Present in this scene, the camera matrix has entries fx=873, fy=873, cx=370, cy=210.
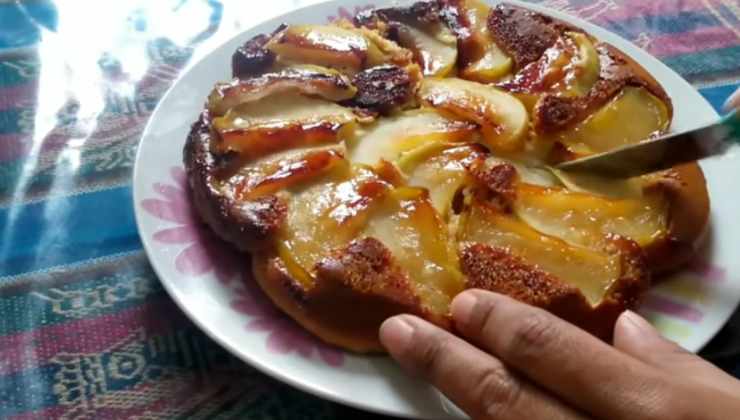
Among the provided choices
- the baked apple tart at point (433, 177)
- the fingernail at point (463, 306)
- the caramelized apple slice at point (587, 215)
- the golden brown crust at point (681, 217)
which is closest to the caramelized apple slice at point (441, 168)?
the baked apple tart at point (433, 177)

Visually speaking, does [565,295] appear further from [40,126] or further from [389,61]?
[40,126]

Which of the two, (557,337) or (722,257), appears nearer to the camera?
(557,337)

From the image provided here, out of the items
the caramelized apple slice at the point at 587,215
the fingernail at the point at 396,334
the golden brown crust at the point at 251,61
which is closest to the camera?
the fingernail at the point at 396,334

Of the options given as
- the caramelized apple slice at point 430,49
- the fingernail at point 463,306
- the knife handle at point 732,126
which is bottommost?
the fingernail at point 463,306

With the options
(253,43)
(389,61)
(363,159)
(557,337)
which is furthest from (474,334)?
(253,43)

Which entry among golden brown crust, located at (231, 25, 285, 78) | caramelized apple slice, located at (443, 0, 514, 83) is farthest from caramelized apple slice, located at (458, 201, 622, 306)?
golden brown crust, located at (231, 25, 285, 78)

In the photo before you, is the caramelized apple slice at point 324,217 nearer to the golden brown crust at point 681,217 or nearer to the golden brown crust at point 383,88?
the golden brown crust at point 383,88
